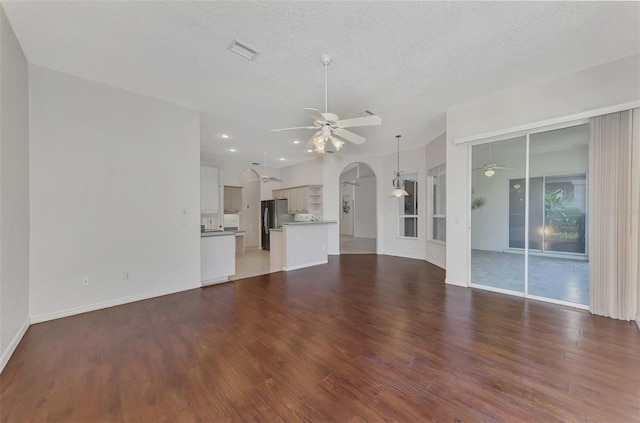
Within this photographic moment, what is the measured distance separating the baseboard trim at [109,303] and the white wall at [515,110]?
4519 millimetres

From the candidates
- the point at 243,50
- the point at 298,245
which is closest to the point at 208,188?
the point at 298,245

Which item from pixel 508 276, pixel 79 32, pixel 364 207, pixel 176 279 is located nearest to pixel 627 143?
pixel 508 276

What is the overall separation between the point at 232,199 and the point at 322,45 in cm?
697

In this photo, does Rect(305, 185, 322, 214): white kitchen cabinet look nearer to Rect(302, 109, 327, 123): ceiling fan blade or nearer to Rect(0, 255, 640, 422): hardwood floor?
Rect(0, 255, 640, 422): hardwood floor

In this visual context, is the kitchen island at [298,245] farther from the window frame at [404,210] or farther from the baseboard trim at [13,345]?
the baseboard trim at [13,345]

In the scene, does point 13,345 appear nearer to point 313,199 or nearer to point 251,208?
point 313,199

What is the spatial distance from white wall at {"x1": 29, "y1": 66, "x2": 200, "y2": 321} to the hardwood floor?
0.43m

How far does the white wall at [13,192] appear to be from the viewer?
2.12 metres

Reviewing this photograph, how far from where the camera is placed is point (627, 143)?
2.75 meters

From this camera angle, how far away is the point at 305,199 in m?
8.12

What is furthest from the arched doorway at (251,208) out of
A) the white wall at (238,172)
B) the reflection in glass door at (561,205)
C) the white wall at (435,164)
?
the reflection in glass door at (561,205)

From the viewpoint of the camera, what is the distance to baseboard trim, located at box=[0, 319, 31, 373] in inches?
79.7

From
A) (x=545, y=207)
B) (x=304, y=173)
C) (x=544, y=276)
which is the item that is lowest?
(x=544, y=276)

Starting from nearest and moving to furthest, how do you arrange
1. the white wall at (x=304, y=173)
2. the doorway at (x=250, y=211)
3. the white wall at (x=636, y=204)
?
the white wall at (x=636, y=204) < the white wall at (x=304, y=173) < the doorway at (x=250, y=211)
